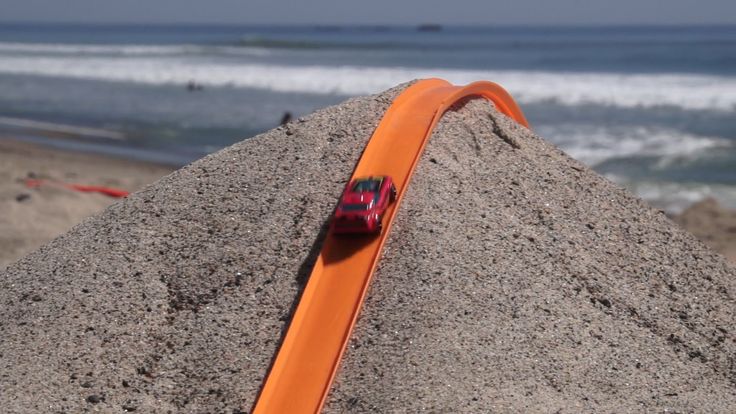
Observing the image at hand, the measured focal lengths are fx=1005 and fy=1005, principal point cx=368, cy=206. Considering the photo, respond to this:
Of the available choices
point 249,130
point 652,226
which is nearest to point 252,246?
point 652,226

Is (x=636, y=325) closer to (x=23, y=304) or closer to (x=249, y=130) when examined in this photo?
(x=23, y=304)

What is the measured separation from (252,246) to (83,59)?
118ft

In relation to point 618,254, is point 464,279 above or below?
below

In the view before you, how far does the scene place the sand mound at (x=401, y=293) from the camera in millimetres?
2930

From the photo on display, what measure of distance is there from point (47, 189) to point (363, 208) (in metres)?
6.24

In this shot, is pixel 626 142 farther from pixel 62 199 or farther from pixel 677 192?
pixel 62 199

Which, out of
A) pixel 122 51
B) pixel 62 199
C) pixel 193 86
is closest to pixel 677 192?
pixel 62 199

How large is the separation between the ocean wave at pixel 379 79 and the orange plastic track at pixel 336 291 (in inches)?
685

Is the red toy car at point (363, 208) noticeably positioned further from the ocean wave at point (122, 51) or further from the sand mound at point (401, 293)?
the ocean wave at point (122, 51)

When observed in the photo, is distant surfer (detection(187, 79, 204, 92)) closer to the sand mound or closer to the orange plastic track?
the sand mound

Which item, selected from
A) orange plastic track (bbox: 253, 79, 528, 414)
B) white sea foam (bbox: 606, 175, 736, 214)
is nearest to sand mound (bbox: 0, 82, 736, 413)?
orange plastic track (bbox: 253, 79, 528, 414)

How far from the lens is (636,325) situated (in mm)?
3234

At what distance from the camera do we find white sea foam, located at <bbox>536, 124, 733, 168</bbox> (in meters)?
13.6

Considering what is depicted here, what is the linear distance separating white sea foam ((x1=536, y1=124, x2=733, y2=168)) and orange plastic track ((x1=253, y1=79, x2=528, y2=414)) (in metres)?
9.78
